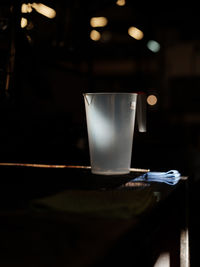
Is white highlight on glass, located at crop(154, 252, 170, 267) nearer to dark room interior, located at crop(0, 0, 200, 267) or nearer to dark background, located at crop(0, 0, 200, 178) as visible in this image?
dark room interior, located at crop(0, 0, 200, 267)

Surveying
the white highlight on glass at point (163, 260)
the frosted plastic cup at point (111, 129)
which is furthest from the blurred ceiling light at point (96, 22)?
the white highlight on glass at point (163, 260)

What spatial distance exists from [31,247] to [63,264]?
0.25 ft

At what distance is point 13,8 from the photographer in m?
1.68

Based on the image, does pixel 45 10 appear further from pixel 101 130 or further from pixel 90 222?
pixel 90 222

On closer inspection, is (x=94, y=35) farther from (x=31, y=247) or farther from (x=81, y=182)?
(x=31, y=247)

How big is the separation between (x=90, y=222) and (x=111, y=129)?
582 millimetres

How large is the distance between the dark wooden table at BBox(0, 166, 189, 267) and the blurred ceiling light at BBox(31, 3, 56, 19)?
1479 millimetres

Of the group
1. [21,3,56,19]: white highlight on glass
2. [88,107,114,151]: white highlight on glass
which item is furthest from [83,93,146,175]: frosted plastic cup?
[21,3,56,19]: white highlight on glass

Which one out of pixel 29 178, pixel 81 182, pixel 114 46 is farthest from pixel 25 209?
pixel 114 46

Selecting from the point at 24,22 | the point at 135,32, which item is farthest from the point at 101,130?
the point at 135,32

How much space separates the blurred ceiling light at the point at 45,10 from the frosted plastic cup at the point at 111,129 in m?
1.40

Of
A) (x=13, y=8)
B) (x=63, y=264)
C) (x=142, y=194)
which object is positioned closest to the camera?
(x=63, y=264)

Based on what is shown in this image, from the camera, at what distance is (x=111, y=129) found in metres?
1.18

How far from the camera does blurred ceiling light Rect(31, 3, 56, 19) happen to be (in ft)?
7.98
